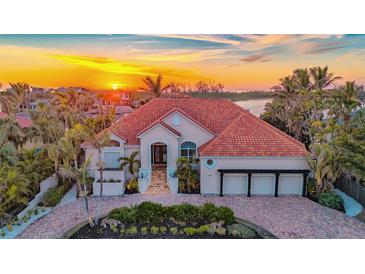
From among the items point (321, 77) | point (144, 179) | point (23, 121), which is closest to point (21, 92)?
point (23, 121)

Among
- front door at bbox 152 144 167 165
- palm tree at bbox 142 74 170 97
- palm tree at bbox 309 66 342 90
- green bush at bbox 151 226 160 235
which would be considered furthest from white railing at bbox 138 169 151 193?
palm tree at bbox 309 66 342 90

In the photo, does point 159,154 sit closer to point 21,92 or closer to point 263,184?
point 263,184

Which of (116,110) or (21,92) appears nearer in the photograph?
(21,92)

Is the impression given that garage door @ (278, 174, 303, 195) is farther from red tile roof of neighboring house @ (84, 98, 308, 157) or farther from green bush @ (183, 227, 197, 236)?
green bush @ (183, 227, 197, 236)

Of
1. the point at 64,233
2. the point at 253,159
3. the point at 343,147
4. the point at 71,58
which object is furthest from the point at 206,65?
the point at 64,233

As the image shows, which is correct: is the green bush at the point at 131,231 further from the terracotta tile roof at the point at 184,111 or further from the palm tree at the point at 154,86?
the palm tree at the point at 154,86

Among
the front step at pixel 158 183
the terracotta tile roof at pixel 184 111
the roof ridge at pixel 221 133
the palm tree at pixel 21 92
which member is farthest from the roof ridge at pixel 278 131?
the palm tree at pixel 21 92
